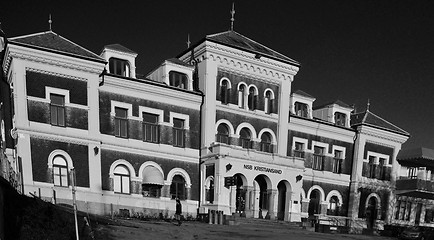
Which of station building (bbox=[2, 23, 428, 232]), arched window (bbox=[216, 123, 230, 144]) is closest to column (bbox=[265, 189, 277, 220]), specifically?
station building (bbox=[2, 23, 428, 232])

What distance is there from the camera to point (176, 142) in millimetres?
29344

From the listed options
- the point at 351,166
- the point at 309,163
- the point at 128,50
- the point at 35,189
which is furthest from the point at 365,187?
the point at 35,189

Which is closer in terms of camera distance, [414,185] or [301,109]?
[301,109]

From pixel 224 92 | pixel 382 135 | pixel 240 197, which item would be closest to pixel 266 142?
pixel 240 197

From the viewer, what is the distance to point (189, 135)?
29.7 m

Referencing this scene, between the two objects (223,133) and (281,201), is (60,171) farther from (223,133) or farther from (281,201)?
(281,201)

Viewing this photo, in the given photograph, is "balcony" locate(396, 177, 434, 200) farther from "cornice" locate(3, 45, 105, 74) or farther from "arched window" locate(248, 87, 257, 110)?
"cornice" locate(3, 45, 105, 74)

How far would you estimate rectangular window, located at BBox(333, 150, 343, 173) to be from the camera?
3756cm

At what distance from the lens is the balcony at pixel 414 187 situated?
4119 cm

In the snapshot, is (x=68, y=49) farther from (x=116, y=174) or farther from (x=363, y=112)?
(x=363, y=112)

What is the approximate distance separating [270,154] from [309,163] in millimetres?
6769

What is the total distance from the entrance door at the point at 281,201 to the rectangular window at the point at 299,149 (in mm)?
3862

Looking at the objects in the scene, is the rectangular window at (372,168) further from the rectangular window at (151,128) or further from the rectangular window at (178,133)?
the rectangular window at (151,128)

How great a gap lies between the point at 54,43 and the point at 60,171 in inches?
344
